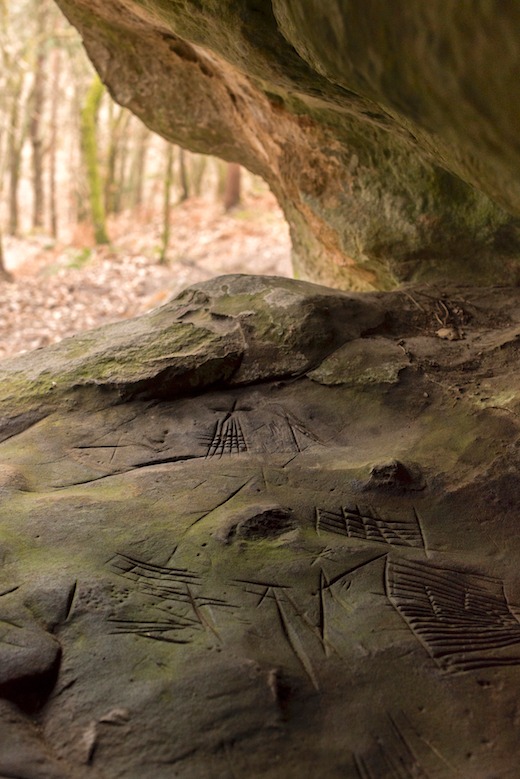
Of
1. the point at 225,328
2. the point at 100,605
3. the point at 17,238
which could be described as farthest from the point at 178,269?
the point at 100,605

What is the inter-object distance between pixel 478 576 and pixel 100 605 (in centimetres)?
132

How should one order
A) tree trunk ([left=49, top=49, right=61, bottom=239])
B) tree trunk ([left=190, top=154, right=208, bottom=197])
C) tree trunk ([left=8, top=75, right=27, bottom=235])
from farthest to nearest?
tree trunk ([left=190, top=154, right=208, bottom=197]) < tree trunk ([left=49, top=49, right=61, bottom=239]) < tree trunk ([left=8, top=75, right=27, bottom=235])

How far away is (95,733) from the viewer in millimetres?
1921

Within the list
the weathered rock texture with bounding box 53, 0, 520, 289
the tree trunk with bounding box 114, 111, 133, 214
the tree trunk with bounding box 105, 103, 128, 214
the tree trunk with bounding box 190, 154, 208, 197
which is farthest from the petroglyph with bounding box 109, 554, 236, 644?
the tree trunk with bounding box 190, 154, 208, 197

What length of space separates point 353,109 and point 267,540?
179 centimetres

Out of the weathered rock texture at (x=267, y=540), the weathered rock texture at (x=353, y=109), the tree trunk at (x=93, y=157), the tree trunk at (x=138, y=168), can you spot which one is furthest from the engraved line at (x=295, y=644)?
the tree trunk at (x=138, y=168)

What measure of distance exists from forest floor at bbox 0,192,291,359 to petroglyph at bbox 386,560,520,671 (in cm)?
623

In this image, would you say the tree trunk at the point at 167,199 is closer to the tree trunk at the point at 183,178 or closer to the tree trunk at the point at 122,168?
the tree trunk at the point at 183,178

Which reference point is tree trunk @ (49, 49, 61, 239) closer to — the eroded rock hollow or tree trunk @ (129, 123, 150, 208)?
tree trunk @ (129, 123, 150, 208)

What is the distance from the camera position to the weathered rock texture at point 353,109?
5.45ft

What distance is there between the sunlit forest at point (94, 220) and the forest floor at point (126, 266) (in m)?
0.02

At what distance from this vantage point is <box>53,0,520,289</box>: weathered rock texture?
166 centimetres

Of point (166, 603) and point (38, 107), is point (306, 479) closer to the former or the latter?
point (166, 603)

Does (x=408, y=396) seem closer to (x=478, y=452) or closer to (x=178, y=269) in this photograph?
(x=478, y=452)
